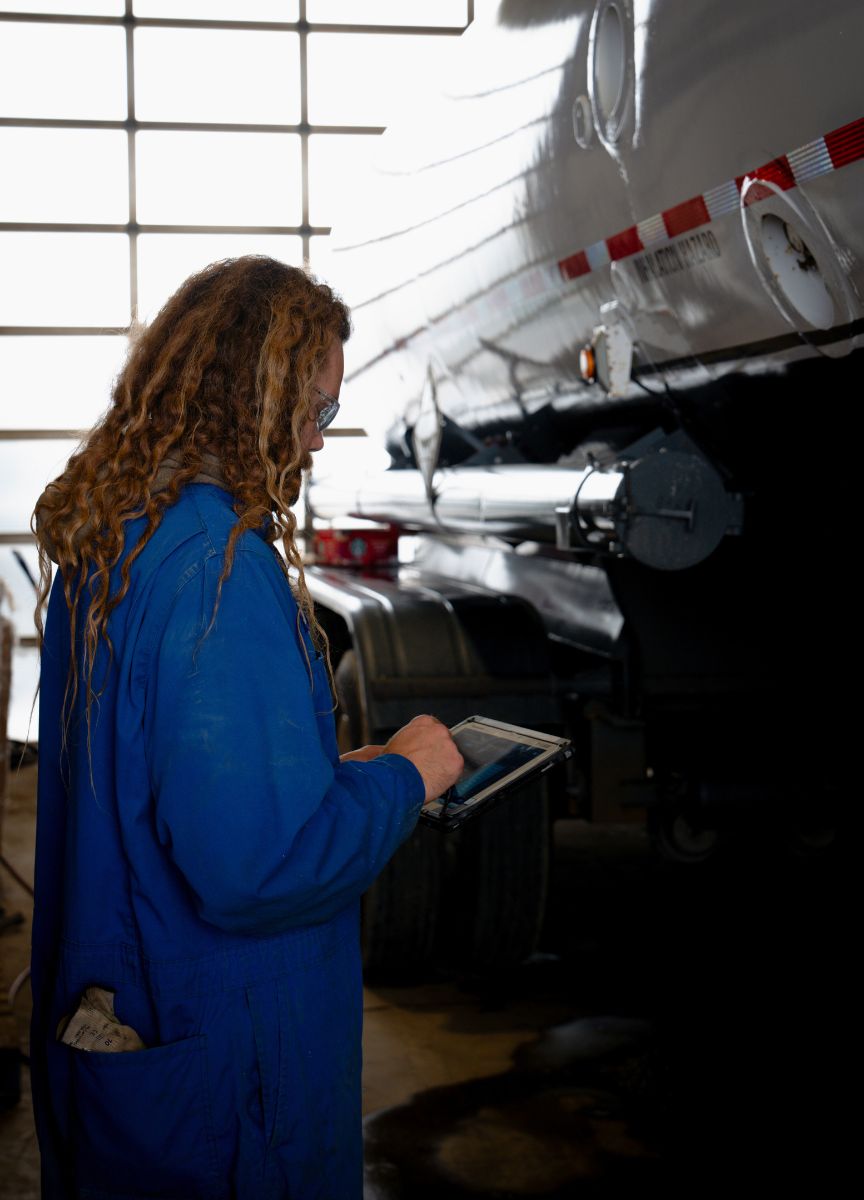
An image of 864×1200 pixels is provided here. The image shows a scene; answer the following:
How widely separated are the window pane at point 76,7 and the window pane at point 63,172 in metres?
1.03

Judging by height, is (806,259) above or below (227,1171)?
above

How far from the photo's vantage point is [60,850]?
1839mm

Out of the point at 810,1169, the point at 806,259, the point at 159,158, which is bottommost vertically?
the point at 810,1169

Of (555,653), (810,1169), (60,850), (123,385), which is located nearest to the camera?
(123,385)

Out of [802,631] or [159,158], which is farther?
[159,158]

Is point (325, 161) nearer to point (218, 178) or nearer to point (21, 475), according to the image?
point (218, 178)

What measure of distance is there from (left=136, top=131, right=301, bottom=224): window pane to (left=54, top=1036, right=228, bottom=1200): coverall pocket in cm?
1105

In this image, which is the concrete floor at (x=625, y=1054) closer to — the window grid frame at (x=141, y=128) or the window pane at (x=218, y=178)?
the window grid frame at (x=141, y=128)

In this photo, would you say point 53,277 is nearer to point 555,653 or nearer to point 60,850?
point 555,653

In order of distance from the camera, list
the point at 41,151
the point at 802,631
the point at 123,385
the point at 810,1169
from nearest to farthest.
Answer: the point at 123,385
the point at 810,1169
the point at 802,631
the point at 41,151

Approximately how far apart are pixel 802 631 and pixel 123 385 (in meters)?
2.89

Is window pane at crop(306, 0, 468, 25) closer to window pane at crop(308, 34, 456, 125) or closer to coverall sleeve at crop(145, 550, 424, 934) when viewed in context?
window pane at crop(308, 34, 456, 125)

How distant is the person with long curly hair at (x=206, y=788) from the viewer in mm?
1507

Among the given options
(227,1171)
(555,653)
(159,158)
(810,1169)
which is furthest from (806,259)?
(159,158)
